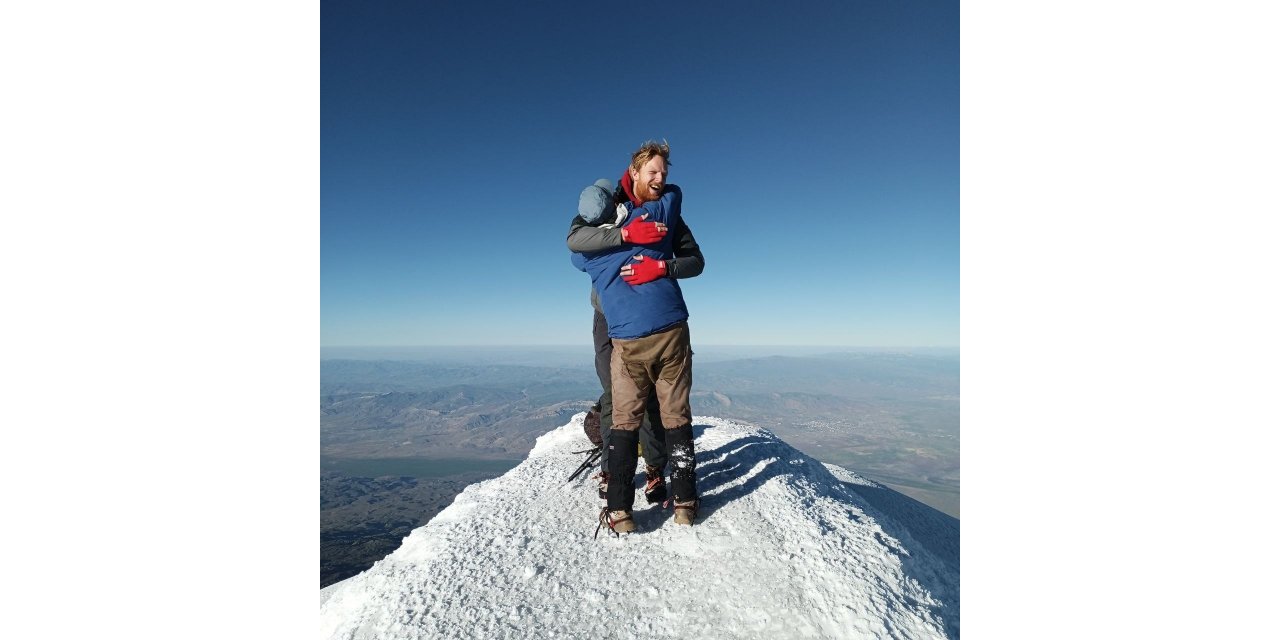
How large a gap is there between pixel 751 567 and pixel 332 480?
10176 cm

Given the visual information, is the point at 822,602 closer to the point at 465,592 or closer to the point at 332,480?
the point at 465,592

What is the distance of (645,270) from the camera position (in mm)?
3338

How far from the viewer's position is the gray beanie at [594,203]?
3.21 metres

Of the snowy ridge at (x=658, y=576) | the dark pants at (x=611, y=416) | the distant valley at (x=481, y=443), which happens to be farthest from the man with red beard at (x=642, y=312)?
the distant valley at (x=481, y=443)

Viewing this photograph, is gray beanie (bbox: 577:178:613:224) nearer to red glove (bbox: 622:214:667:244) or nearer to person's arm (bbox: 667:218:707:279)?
red glove (bbox: 622:214:667:244)

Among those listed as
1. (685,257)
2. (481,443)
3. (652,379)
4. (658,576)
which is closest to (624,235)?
(685,257)

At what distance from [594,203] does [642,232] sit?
393 millimetres

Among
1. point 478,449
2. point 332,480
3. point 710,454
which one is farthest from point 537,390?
point 710,454

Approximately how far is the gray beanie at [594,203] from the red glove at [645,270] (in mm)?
416

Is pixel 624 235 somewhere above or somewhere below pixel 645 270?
above

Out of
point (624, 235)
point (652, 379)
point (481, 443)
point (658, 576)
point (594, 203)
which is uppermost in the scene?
point (594, 203)

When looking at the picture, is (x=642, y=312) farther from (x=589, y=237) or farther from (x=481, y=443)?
(x=481, y=443)

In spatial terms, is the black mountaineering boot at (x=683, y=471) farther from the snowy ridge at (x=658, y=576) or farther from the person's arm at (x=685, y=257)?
the person's arm at (x=685, y=257)

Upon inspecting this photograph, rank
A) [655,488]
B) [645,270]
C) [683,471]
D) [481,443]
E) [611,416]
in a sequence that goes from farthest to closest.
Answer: [481,443] < [611,416] < [655,488] < [683,471] < [645,270]
